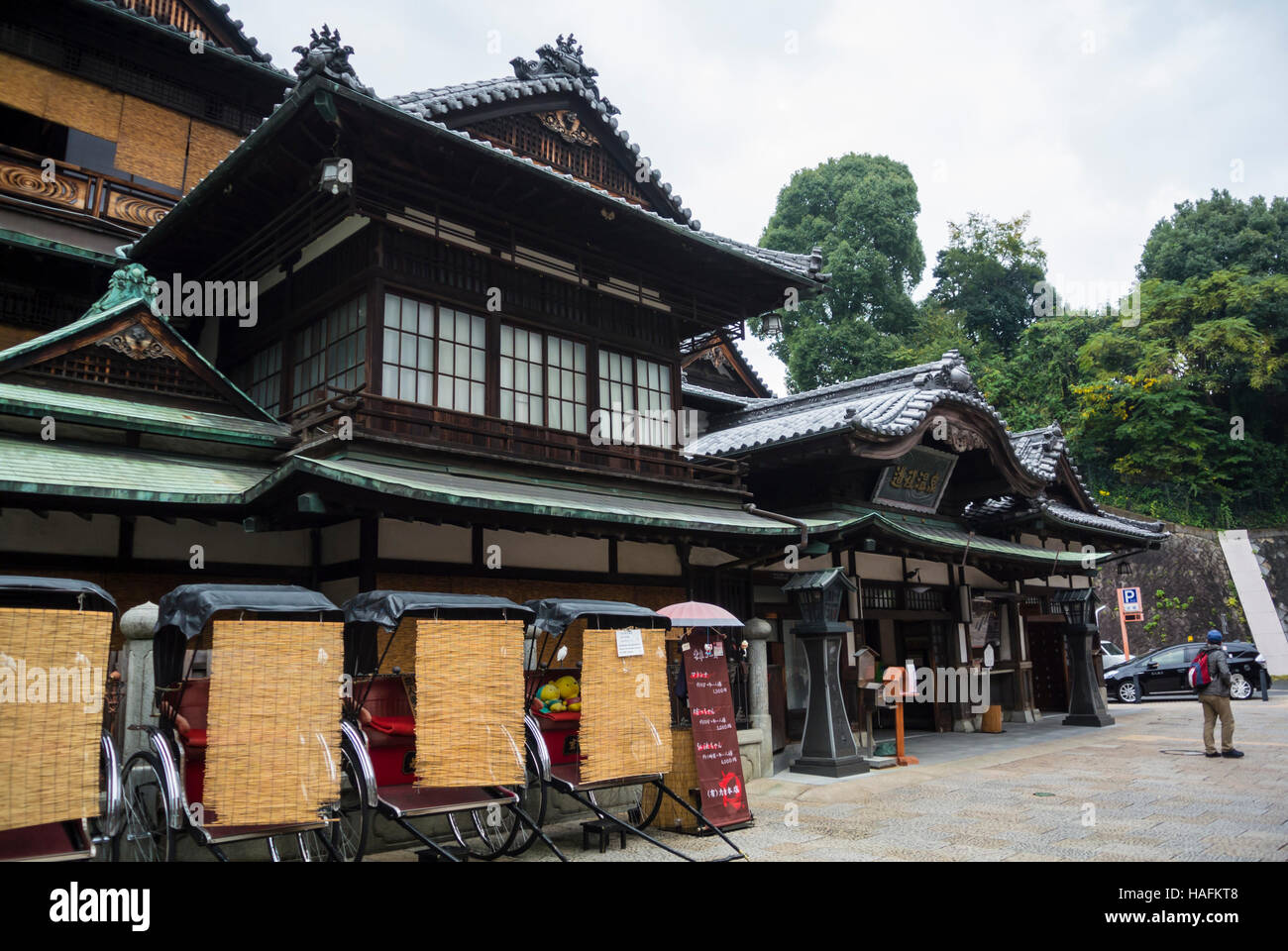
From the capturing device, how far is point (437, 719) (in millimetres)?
7484

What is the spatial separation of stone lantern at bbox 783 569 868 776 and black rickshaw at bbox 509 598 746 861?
4.59m

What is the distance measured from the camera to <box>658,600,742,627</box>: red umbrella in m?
9.77

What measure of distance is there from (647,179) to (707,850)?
1127 cm

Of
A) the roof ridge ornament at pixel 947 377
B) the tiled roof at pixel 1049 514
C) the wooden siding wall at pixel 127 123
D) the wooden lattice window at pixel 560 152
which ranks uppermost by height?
the wooden siding wall at pixel 127 123

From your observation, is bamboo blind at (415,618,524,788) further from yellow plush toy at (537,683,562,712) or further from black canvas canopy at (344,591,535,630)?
yellow plush toy at (537,683,562,712)

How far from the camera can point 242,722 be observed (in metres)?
6.51

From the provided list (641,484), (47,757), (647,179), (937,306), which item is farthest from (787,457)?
(937,306)

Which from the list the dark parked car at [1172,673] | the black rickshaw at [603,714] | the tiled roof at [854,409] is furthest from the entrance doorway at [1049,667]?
the black rickshaw at [603,714]

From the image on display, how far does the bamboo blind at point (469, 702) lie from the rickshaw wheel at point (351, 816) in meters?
0.52

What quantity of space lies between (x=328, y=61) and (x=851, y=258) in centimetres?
3916

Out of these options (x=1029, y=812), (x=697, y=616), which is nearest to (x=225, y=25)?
(x=697, y=616)

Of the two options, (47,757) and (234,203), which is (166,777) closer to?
(47,757)

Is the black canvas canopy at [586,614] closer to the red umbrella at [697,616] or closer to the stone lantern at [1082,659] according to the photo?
the red umbrella at [697,616]

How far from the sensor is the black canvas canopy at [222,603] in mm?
6570
